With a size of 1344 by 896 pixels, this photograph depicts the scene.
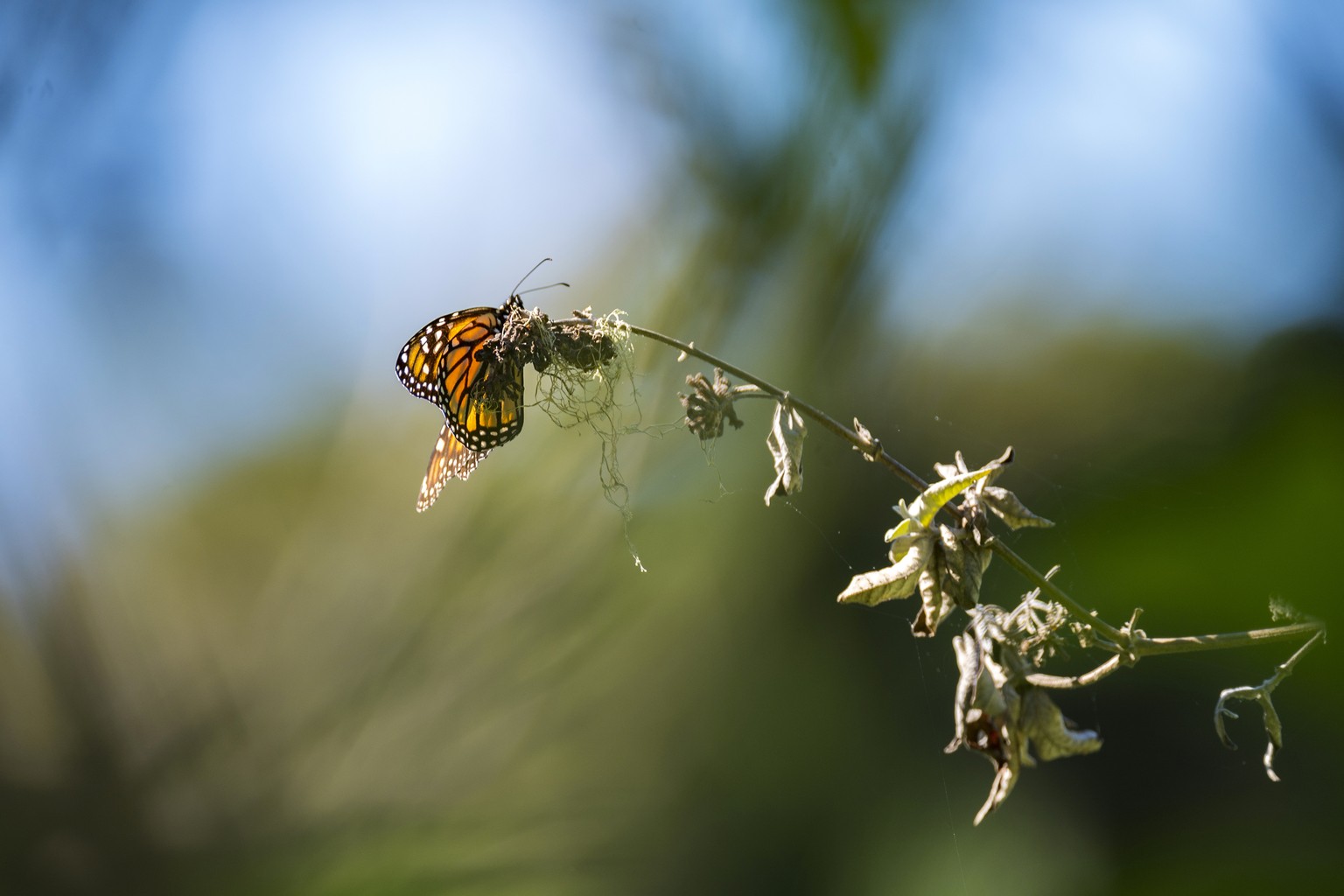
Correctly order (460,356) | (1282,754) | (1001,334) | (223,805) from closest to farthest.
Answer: (460,356), (1282,754), (1001,334), (223,805)

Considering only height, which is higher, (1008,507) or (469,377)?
(469,377)

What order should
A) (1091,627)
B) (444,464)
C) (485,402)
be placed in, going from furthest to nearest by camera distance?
(444,464) → (485,402) → (1091,627)

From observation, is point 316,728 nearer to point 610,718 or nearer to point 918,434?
point 610,718

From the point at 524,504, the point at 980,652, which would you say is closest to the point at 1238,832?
the point at 980,652

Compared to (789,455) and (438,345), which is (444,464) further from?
(789,455)

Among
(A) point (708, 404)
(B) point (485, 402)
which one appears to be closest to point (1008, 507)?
(A) point (708, 404)

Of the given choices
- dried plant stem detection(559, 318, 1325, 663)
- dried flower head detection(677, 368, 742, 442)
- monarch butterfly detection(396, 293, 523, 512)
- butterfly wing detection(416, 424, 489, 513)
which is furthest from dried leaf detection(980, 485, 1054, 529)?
butterfly wing detection(416, 424, 489, 513)

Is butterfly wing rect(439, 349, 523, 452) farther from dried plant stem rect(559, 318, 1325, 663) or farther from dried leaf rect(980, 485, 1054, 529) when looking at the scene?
dried leaf rect(980, 485, 1054, 529)

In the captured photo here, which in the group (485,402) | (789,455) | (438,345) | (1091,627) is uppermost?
(438,345)
